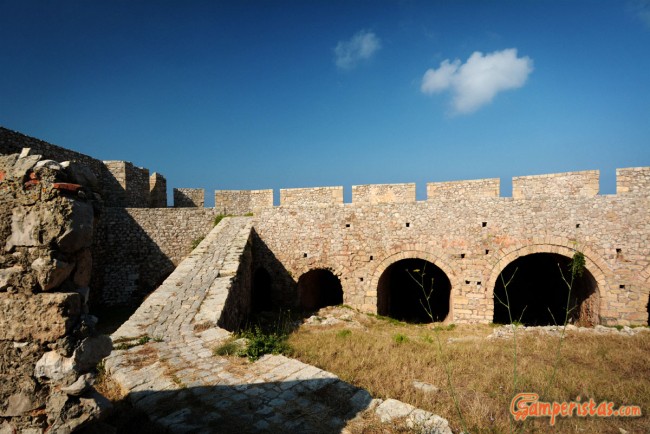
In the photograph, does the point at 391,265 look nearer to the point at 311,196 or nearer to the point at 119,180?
the point at 311,196

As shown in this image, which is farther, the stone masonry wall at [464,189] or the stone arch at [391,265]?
the stone arch at [391,265]

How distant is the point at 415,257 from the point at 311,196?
462cm

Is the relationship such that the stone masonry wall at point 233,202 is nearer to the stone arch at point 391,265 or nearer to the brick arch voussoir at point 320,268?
the brick arch voussoir at point 320,268

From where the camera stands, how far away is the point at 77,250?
273cm

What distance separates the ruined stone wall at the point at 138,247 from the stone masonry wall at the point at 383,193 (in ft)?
23.2

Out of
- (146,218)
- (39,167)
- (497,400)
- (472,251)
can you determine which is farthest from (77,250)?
(146,218)

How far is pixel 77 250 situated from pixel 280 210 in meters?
9.72

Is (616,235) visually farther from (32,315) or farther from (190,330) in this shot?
(32,315)

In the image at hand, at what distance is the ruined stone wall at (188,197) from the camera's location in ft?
52.6

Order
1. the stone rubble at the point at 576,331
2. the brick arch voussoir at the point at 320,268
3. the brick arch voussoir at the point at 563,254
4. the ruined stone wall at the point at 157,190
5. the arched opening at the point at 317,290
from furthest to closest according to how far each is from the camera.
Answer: the ruined stone wall at the point at 157,190 < the arched opening at the point at 317,290 < the brick arch voussoir at the point at 320,268 < the brick arch voussoir at the point at 563,254 < the stone rubble at the point at 576,331

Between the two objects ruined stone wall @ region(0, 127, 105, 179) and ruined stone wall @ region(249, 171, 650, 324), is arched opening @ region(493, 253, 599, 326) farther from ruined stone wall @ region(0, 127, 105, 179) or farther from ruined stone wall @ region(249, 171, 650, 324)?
ruined stone wall @ region(0, 127, 105, 179)

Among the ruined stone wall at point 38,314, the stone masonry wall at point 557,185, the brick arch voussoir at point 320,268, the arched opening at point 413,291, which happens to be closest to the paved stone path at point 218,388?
the ruined stone wall at point 38,314

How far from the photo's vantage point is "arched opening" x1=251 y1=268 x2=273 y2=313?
42.9 feet

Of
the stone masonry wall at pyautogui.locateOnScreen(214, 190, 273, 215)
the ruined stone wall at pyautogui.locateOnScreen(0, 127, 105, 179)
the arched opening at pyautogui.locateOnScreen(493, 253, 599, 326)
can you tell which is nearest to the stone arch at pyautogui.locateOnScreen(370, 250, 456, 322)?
the arched opening at pyautogui.locateOnScreen(493, 253, 599, 326)
